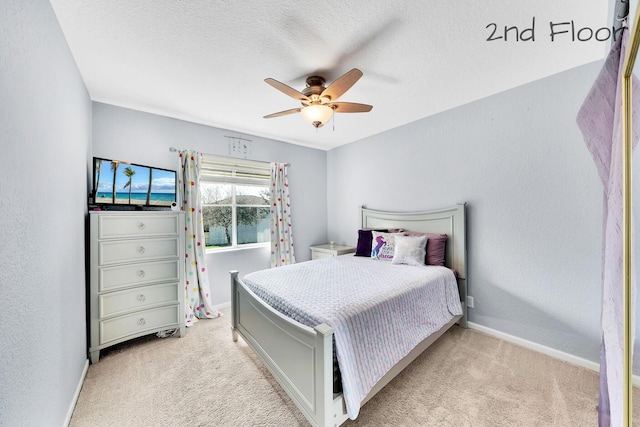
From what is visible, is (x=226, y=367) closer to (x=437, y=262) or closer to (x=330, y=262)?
(x=330, y=262)

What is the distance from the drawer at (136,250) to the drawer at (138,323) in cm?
53

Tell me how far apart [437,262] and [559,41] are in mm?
2041

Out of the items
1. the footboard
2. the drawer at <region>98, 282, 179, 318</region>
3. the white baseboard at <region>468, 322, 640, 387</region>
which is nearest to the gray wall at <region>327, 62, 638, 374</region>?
the white baseboard at <region>468, 322, 640, 387</region>

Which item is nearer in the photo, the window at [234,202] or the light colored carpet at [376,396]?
the light colored carpet at [376,396]

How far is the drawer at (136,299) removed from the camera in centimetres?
218

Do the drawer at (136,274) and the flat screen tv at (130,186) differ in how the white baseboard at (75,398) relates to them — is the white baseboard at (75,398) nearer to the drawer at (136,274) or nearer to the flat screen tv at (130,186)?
the drawer at (136,274)

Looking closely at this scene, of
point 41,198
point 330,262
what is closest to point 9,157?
point 41,198

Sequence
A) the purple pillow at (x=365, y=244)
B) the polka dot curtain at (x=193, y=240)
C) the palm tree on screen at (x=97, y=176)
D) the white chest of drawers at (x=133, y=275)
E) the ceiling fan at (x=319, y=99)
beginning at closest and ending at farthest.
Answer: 1. the ceiling fan at (x=319, y=99)
2. the white chest of drawers at (x=133, y=275)
3. the palm tree on screen at (x=97, y=176)
4. the polka dot curtain at (x=193, y=240)
5. the purple pillow at (x=365, y=244)

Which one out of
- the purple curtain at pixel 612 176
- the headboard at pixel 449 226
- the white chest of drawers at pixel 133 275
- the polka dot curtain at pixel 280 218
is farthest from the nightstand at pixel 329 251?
the purple curtain at pixel 612 176

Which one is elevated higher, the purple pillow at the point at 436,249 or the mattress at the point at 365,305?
the purple pillow at the point at 436,249

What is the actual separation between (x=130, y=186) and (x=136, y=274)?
→ 0.87 meters

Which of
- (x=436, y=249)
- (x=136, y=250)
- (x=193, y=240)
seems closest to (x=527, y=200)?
(x=436, y=249)

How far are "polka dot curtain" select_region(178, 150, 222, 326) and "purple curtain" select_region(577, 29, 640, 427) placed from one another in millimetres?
3326

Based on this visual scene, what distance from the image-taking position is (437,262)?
2.70 meters
